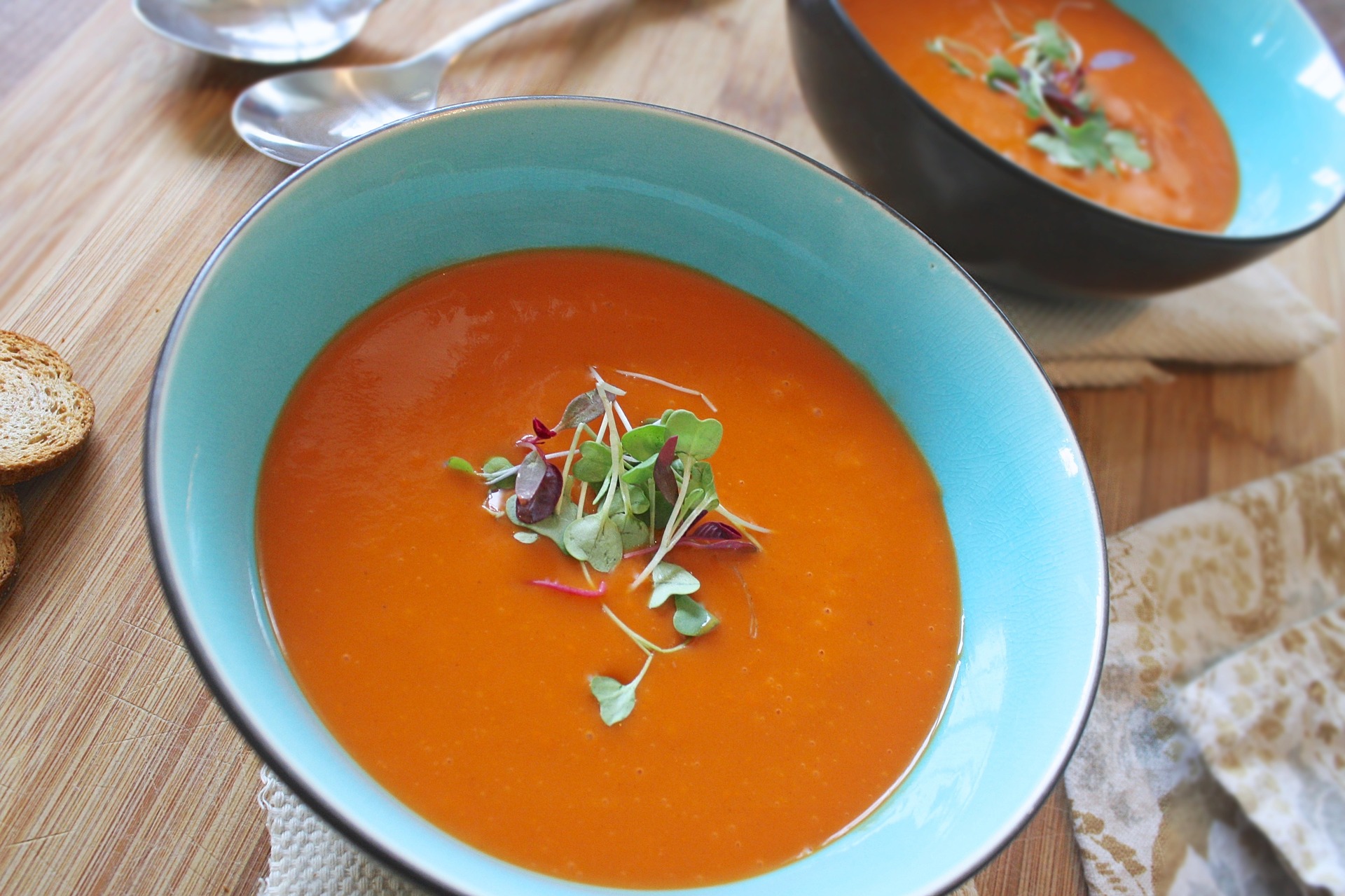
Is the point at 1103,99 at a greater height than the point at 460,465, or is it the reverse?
the point at 1103,99

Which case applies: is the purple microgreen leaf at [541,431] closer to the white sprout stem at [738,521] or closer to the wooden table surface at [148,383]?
the white sprout stem at [738,521]

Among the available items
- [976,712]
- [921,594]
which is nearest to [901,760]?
[976,712]

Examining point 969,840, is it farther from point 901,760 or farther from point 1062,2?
point 1062,2

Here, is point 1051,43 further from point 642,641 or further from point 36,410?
point 36,410

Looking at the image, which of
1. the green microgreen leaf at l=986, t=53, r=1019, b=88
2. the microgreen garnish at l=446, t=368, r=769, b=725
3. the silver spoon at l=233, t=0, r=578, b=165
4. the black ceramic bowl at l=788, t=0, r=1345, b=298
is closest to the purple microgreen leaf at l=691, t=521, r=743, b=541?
the microgreen garnish at l=446, t=368, r=769, b=725

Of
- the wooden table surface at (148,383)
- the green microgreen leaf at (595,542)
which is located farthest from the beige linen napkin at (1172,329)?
the green microgreen leaf at (595,542)

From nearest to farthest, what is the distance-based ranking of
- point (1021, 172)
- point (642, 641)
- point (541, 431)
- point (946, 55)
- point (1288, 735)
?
point (642, 641), point (541, 431), point (1021, 172), point (1288, 735), point (946, 55)

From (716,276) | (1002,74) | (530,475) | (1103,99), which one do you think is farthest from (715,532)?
(1103,99)
